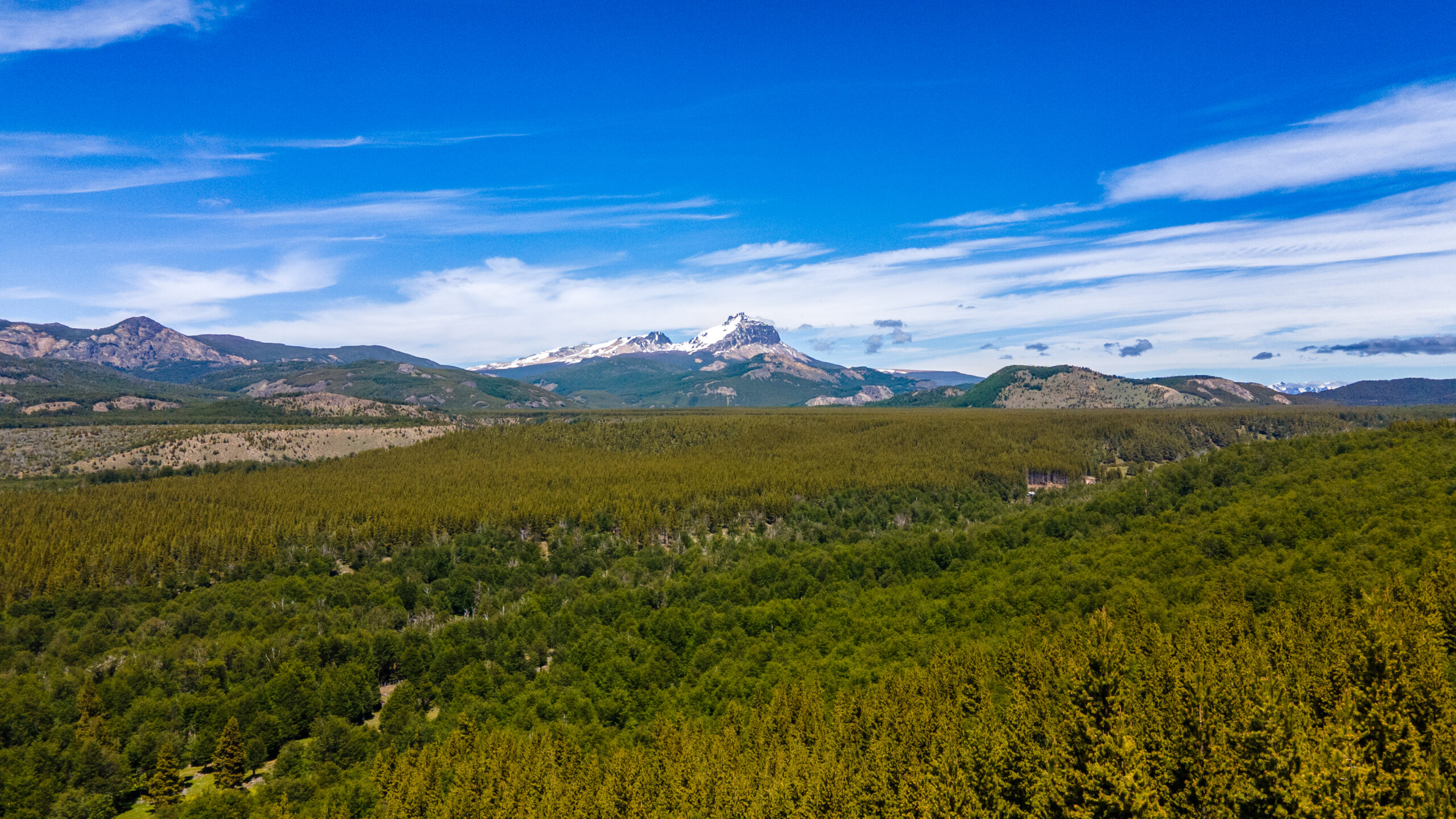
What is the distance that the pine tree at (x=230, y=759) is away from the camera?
3147 inches

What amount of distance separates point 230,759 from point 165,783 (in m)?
6.14

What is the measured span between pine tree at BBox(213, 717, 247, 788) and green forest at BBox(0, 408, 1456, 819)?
34cm

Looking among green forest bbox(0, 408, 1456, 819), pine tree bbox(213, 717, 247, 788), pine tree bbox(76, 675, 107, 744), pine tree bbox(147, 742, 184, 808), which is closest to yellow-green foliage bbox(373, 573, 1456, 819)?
green forest bbox(0, 408, 1456, 819)

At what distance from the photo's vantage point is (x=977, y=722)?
171 ft

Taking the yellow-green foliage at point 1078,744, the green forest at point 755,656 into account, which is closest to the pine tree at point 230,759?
the green forest at point 755,656

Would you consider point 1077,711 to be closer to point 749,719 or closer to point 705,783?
point 705,783

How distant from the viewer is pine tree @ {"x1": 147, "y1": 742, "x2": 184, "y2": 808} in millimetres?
75938

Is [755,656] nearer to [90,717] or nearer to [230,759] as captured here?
[230,759]

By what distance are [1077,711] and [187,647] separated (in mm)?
126406

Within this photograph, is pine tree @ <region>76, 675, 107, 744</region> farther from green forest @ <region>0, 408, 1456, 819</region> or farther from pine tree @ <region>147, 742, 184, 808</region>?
pine tree @ <region>147, 742, 184, 808</region>

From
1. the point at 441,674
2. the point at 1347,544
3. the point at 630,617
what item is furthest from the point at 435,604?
the point at 1347,544

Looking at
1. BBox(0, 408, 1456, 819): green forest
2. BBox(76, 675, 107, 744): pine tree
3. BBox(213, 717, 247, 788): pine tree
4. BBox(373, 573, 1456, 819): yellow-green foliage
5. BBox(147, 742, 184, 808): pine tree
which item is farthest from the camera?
BBox(76, 675, 107, 744): pine tree

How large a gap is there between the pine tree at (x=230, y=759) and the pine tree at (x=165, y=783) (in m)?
3.88

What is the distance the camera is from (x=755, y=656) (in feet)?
323
